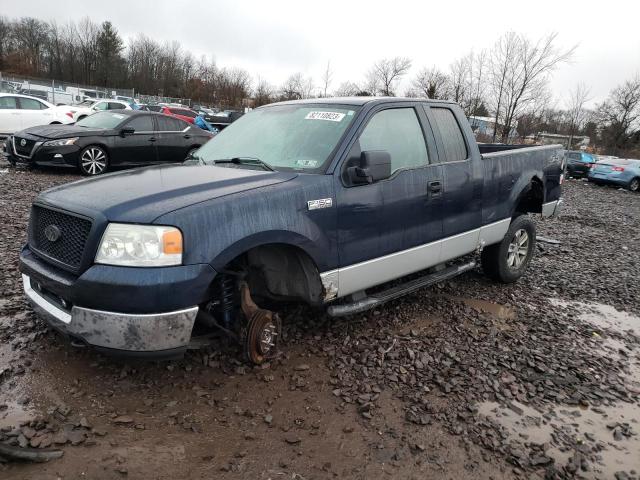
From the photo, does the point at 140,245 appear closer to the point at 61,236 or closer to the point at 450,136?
the point at 61,236

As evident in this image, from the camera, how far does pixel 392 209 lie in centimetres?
374

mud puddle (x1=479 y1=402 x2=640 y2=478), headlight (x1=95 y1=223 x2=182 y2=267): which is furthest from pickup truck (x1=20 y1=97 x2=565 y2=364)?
mud puddle (x1=479 y1=402 x2=640 y2=478)

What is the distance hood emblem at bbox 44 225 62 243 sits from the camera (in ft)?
9.53

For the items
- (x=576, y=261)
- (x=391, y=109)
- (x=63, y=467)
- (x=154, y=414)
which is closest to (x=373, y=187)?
(x=391, y=109)

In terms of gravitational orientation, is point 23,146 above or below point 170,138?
below

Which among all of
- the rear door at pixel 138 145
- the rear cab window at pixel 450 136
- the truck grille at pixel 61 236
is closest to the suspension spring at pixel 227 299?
the truck grille at pixel 61 236

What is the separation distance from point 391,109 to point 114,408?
306cm

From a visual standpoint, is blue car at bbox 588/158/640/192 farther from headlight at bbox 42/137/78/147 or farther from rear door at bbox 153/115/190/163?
headlight at bbox 42/137/78/147

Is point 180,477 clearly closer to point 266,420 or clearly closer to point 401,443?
point 266,420

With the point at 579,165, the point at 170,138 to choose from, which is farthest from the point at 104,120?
the point at 579,165

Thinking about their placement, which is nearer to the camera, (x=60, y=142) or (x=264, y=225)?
(x=264, y=225)

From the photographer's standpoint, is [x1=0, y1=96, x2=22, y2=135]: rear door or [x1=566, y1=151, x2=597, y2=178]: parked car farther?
[x1=566, y1=151, x2=597, y2=178]: parked car

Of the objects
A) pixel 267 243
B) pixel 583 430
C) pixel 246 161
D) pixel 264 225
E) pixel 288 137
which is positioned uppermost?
pixel 288 137

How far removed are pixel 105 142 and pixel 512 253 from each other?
8.85 meters
